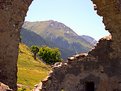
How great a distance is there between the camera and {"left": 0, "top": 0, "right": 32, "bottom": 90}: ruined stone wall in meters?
13.9

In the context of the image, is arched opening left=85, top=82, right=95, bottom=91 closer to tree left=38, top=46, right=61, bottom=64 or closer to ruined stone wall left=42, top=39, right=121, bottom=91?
ruined stone wall left=42, top=39, right=121, bottom=91

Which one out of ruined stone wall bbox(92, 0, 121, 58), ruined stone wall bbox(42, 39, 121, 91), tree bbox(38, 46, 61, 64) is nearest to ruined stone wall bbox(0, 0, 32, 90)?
ruined stone wall bbox(92, 0, 121, 58)

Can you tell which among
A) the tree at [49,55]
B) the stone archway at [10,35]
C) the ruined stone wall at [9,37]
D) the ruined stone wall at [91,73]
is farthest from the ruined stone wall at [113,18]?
the tree at [49,55]

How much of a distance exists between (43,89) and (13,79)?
735cm

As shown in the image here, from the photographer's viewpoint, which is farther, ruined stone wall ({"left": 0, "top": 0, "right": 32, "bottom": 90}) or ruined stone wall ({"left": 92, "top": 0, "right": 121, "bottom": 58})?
ruined stone wall ({"left": 92, "top": 0, "right": 121, "bottom": 58})

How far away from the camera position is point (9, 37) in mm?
14141

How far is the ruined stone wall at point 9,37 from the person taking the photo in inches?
548

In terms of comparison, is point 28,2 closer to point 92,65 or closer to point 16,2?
point 16,2

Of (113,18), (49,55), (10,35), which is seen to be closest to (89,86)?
(113,18)

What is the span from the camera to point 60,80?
69.0ft

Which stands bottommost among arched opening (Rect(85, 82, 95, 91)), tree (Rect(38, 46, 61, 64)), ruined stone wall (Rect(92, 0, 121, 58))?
arched opening (Rect(85, 82, 95, 91))

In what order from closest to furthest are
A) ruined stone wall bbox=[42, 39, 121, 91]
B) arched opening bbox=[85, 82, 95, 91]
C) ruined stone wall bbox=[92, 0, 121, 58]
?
1. ruined stone wall bbox=[92, 0, 121, 58]
2. ruined stone wall bbox=[42, 39, 121, 91]
3. arched opening bbox=[85, 82, 95, 91]

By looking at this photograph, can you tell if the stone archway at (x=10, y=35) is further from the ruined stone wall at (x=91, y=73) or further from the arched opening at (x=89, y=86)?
the arched opening at (x=89, y=86)

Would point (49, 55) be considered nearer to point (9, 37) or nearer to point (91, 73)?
point (91, 73)
